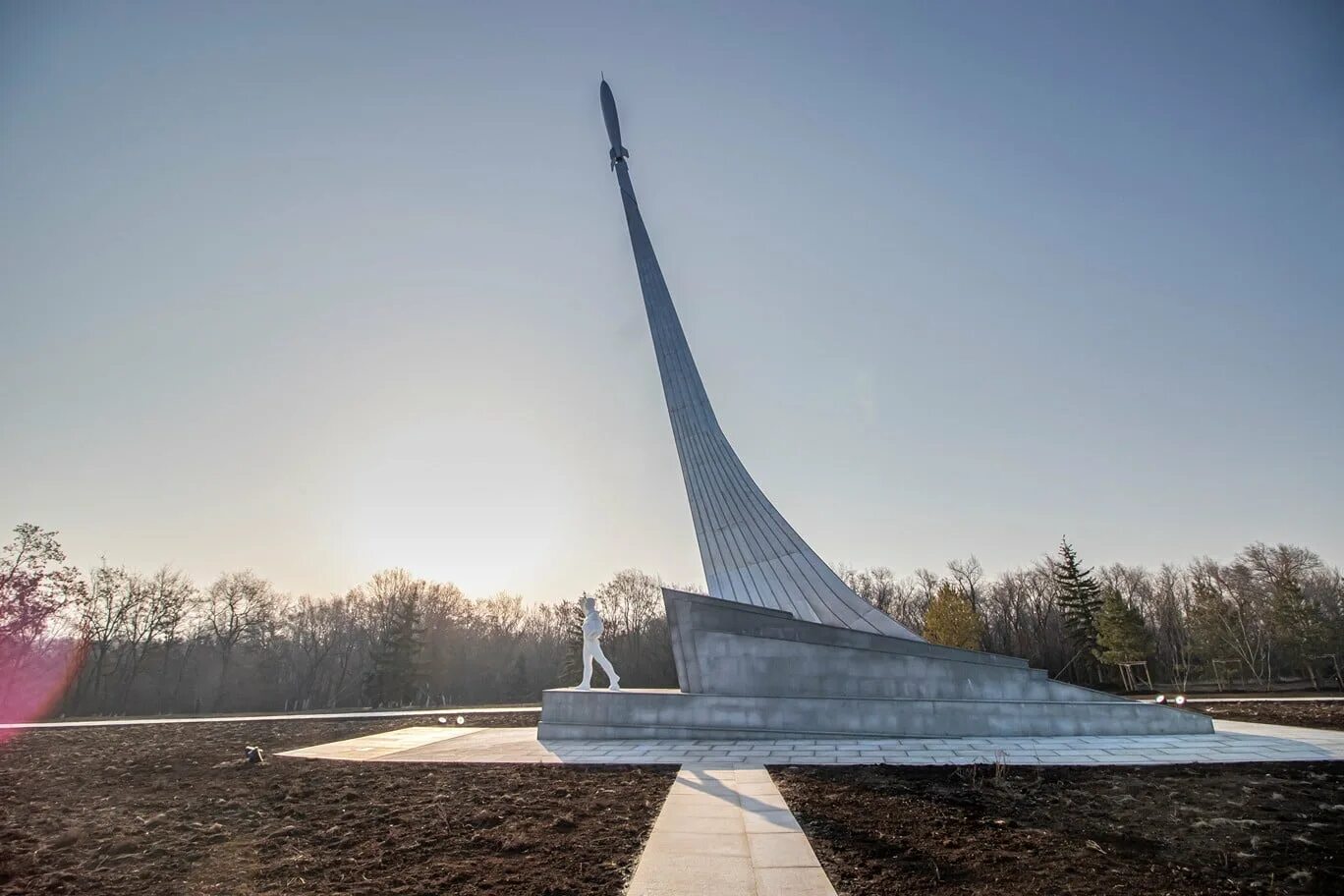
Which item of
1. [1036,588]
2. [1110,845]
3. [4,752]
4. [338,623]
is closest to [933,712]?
[1110,845]

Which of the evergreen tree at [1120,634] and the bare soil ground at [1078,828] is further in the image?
the evergreen tree at [1120,634]

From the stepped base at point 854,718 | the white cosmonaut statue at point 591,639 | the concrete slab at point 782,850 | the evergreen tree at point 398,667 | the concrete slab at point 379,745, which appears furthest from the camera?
the evergreen tree at point 398,667

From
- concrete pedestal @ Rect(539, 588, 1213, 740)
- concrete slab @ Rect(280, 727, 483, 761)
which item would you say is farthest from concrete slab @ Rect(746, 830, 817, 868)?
concrete slab @ Rect(280, 727, 483, 761)

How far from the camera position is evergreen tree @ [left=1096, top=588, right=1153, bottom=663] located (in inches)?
1000

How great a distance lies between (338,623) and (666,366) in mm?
41171

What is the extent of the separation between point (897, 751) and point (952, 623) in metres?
22.7

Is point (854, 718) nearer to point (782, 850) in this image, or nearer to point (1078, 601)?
point (782, 850)

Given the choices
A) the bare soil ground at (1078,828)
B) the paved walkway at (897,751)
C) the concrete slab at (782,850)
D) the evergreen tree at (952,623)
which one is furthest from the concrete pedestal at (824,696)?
the evergreen tree at (952,623)

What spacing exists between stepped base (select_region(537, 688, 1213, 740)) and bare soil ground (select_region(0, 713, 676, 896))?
8.85ft

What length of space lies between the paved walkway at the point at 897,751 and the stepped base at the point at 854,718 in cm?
22

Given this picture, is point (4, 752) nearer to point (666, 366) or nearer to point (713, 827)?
point (713, 827)

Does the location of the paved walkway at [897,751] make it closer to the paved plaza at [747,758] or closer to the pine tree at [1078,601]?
the paved plaza at [747,758]

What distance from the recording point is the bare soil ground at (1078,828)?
3.47 meters

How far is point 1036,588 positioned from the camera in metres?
41.4
